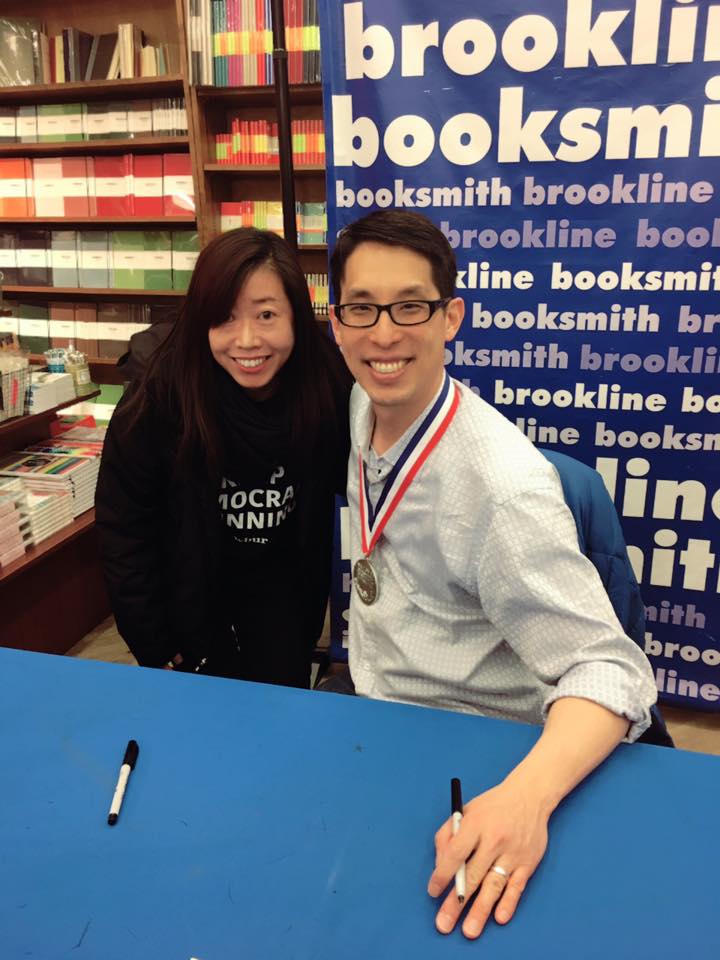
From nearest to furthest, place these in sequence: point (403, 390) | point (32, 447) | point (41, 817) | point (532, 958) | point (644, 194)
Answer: point (532, 958), point (41, 817), point (403, 390), point (644, 194), point (32, 447)

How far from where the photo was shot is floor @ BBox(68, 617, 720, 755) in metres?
2.29

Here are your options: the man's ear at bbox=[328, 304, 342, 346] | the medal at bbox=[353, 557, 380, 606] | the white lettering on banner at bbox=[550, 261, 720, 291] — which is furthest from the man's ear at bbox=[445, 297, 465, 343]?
the white lettering on banner at bbox=[550, 261, 720, 291]

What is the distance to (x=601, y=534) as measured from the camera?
3.89 feet

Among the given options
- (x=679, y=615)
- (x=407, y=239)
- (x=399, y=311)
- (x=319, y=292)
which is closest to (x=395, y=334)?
(x=399, y=311)

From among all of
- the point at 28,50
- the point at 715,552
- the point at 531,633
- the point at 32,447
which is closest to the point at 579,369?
the point at 715,552

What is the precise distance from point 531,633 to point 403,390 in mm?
424

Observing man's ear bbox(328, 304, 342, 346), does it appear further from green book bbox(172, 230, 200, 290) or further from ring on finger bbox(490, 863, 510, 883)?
green book bbox(172, 230, 200, 290)

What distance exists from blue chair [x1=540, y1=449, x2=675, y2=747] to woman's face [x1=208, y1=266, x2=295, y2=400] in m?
0.64

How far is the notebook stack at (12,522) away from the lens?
94.3 inches

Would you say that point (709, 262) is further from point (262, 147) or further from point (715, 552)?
point (262, 147)

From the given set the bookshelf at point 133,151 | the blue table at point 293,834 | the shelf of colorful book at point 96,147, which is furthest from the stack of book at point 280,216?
the blue table at point 293,834

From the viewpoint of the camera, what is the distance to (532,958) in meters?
0.72

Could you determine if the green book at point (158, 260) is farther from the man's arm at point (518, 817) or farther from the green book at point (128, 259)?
the man's arm at point (518, 817)

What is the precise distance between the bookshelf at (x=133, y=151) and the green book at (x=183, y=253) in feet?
0.21
